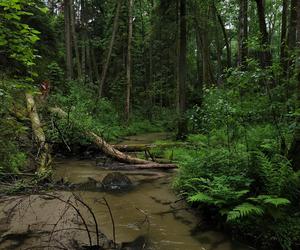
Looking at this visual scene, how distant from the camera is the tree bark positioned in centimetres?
954

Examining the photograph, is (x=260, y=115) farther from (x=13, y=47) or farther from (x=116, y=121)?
(x=116, y=121)

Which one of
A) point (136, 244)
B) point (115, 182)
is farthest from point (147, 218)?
point (115, 182)

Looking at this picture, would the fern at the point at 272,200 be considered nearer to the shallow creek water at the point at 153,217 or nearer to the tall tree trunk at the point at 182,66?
the shallow creek water at the point at 153,217

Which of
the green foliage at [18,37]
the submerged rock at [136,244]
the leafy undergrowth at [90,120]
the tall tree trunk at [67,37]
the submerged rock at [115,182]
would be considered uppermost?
the tall tree trunk at [67,37]

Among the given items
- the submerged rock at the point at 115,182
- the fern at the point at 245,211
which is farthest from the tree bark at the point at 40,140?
the fern at the point at 245,211

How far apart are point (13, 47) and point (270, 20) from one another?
134 ft

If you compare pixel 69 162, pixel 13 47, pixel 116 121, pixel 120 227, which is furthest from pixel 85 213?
pixel 116 121

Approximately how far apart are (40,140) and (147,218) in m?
4.62

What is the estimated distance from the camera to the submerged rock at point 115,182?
10.3 metres

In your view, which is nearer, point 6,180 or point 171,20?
point 6,180

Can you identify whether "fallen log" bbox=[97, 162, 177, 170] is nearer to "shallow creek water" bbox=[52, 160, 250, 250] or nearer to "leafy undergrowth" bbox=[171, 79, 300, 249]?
"shallow creek water" bbox=[52, 160, 250, 250]

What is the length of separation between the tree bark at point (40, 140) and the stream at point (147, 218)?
0.77m

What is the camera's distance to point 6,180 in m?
7.68

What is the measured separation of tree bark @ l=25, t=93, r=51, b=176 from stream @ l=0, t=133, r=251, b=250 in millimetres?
765
